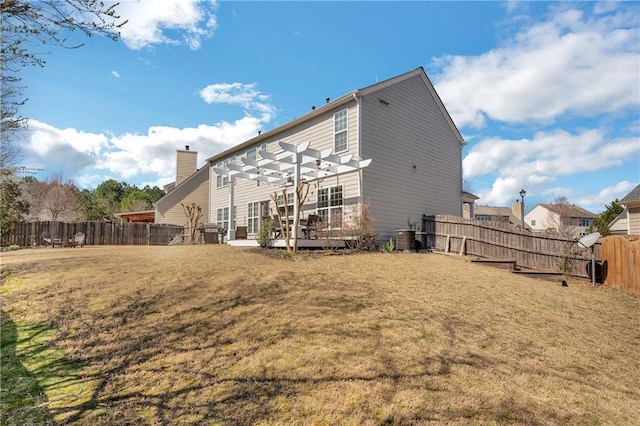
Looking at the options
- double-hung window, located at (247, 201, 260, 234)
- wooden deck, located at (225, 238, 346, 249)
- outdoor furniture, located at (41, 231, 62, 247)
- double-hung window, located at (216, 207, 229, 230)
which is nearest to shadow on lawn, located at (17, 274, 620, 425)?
wooden deck, located at (225, 238, 346, 249)

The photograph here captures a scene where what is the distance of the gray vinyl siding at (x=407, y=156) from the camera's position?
13234 millimetres

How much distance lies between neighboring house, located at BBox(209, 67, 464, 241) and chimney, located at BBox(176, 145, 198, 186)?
41.2ft

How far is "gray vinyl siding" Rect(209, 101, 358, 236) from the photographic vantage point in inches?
514

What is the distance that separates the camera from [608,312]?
22.9 feet

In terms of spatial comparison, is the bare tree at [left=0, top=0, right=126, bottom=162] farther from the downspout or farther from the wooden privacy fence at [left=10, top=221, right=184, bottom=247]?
the wooden privacy fence at [left=10, top=221, right=184, bottom=247]

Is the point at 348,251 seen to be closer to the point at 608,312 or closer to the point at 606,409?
the point at 608,312

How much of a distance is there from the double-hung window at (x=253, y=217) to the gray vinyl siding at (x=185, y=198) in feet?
23.6

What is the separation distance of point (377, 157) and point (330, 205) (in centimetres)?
268

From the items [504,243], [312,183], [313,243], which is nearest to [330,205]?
[312,183]

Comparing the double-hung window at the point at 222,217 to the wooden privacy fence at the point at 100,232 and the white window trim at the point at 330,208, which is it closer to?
the wooden privacy fence at the point at 100,232

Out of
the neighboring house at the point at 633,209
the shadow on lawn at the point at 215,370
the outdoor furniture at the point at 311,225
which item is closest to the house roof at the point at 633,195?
the neighboring house at the point at 633,209

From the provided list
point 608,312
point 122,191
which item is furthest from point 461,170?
point 122,191

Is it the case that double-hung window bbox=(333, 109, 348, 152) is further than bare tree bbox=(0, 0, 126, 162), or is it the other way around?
double-hung window bbox=(333, 109, 348, 152)

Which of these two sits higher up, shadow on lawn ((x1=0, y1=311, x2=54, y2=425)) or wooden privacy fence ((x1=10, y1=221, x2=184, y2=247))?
wooden privacy fence ((x1=10, y1=221, x2=184, y2=247))
